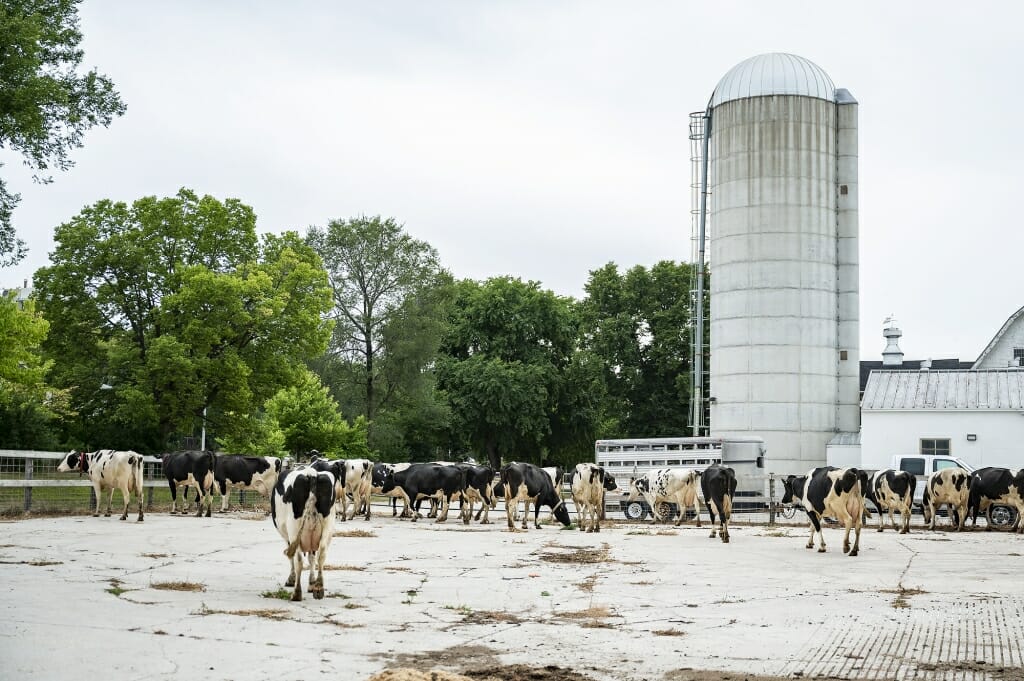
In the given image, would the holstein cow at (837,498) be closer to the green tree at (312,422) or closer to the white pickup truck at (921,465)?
the white pickup truck at (921,465)

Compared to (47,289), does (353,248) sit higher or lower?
higher

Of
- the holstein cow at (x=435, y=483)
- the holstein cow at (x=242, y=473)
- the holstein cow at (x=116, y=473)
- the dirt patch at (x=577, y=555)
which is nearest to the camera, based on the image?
the dirt patch at (x=577, y=555)

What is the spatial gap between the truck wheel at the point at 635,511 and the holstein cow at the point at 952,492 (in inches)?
324

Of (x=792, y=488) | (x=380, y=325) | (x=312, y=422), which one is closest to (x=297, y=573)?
(x=792, y=488)

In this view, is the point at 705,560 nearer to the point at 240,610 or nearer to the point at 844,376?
the point at 240,610

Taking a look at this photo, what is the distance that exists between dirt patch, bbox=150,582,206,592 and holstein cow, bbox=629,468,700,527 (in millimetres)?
17985

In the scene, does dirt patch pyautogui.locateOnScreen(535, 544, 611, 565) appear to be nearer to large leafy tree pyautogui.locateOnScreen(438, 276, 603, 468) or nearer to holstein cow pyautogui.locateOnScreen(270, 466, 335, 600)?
holstein cow pyautogui.locateOnScreen(270, 466, 335, 600)

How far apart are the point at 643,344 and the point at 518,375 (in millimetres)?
7804

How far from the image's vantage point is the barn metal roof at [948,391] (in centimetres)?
4094

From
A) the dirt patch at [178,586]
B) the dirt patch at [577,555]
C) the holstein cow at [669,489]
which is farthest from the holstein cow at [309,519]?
the holstein cow at [669,489]

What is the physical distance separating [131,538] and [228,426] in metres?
18.1

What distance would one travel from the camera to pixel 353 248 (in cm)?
5800

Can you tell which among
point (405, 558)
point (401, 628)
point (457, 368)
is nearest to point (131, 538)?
point (405, 558)

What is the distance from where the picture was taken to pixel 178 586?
474 inches
